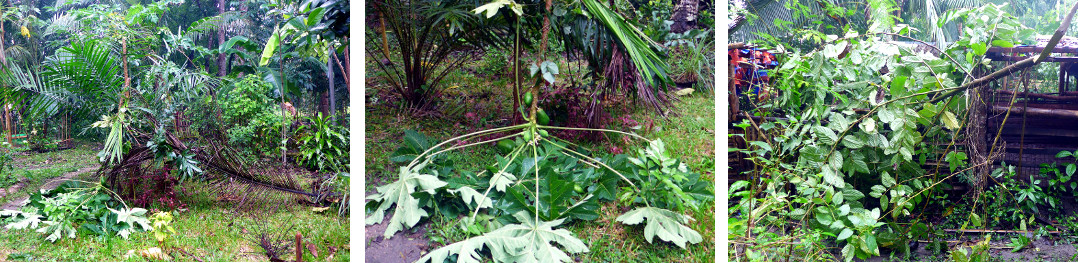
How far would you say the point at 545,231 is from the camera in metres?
1.45

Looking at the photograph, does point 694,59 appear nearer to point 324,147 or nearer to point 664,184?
point 664,184

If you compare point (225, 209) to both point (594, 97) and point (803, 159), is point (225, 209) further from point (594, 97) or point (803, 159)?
point (803, 159)

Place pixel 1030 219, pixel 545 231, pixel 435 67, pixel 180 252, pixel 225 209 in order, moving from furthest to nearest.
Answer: pixel 435 67 → pixel 225 209 → pixel 180 252 → pixel 1030 219 → pixel 545 231

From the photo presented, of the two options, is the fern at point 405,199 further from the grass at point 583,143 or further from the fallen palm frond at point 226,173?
the fallen palm frond at point 226,173

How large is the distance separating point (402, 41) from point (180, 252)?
43.7 inches

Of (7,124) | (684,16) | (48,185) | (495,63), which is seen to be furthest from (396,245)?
(7,124)

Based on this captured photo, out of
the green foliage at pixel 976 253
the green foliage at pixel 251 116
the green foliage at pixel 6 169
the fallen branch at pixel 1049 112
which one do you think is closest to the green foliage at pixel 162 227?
the green foliage at pixel 251 116

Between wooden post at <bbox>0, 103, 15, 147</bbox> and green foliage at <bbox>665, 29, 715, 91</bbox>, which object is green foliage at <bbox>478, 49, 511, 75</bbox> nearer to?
green foliage at <bbox>665, 29, 715, 91</bbox>

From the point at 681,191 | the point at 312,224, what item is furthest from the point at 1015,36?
the point at 312,224

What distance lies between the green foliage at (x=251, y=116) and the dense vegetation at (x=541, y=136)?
54 cm

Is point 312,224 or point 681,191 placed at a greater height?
point 681,191

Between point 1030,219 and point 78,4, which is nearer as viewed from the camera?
point 1030,219

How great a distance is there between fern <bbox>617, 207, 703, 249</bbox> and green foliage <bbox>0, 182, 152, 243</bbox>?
1.73m

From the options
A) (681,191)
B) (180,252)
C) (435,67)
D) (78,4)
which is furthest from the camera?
(78,4)
